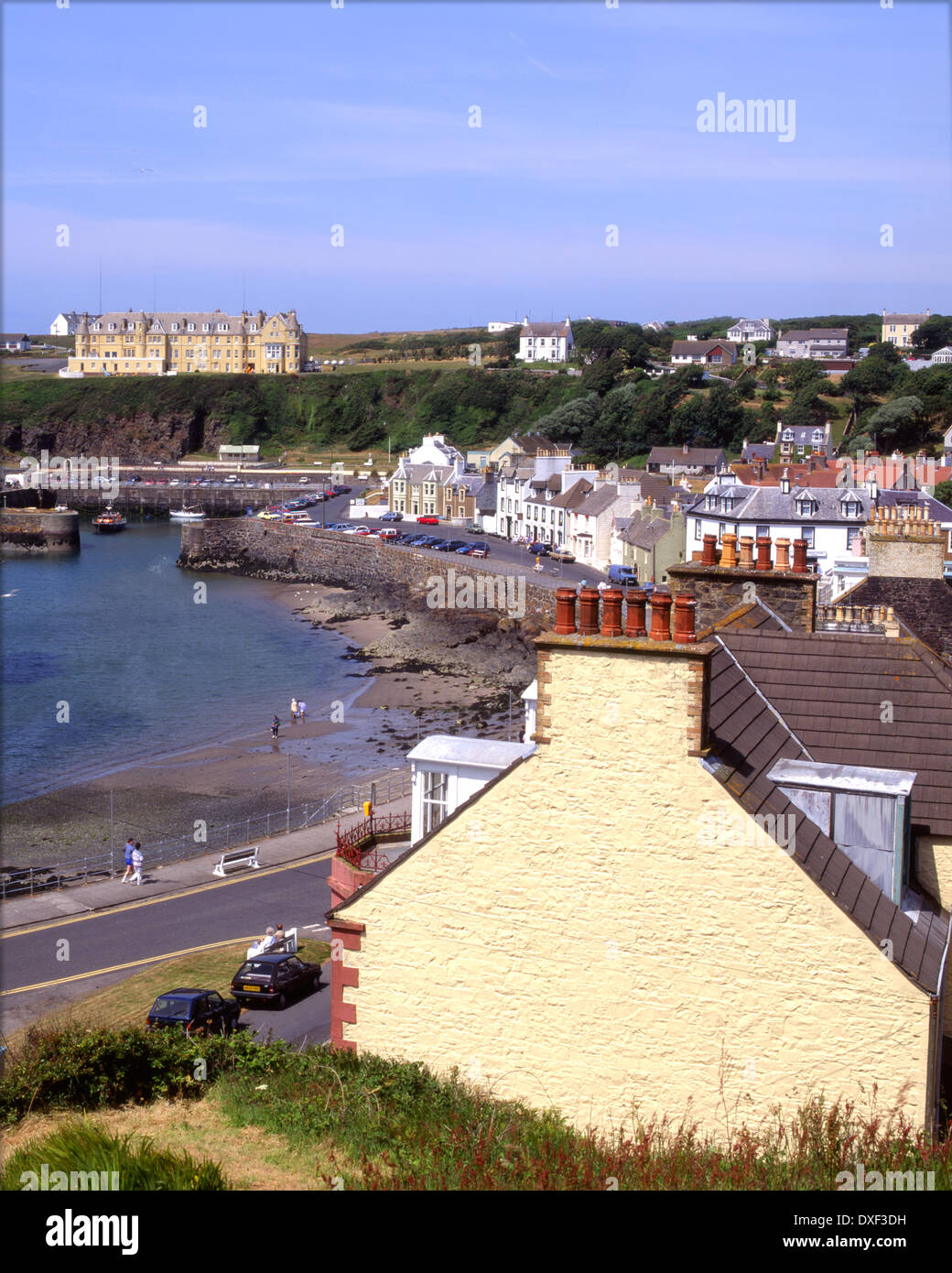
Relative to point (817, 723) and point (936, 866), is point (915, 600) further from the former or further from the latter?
point (936, 866)

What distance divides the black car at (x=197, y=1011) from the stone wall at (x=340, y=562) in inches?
1642

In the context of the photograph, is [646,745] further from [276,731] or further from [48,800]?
[276,731]

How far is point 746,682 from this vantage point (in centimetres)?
1141

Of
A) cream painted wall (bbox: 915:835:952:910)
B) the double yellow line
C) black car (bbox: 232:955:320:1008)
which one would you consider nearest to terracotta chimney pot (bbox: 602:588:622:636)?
cream painted wall (bbox: 915:835:952:910)

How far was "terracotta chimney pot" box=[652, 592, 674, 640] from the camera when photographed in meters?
8.06

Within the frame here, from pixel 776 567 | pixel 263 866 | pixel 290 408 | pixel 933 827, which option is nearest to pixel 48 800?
pixel 263 866

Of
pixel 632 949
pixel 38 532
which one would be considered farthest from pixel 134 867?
pixel 38 532

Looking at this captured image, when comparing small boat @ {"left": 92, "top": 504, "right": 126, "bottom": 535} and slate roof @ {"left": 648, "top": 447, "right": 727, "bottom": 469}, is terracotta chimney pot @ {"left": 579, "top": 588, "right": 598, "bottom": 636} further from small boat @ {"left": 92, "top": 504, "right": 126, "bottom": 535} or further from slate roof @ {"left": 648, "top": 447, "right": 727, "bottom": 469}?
small boat @ {"left": 92, "top": 504, "right": 126, "bottom": 535}

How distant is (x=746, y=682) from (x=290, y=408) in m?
152

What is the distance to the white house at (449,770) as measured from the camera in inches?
452

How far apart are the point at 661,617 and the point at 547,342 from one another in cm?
16273

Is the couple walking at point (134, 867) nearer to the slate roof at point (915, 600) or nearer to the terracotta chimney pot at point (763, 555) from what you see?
the slate roof at point (915, 600)

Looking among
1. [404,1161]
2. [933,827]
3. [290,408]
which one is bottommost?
[404,1161]
